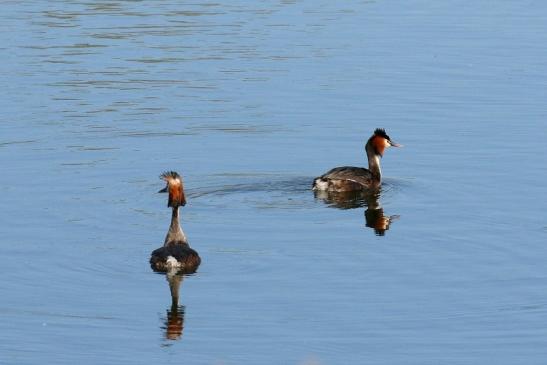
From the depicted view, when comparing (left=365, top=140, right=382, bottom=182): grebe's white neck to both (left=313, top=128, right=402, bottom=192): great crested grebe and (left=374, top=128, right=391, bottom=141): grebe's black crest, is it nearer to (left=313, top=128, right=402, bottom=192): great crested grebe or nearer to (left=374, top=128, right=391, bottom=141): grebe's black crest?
(left=313, top=128, right=402, bottom=192): great crested grebe

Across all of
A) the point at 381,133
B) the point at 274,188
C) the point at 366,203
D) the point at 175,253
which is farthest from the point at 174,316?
the point at 381,133

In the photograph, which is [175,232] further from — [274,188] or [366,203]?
[366,203]

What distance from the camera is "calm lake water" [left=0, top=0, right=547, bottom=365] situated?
14328mm

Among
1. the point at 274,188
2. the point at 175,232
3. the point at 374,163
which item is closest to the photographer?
the point at 175,232

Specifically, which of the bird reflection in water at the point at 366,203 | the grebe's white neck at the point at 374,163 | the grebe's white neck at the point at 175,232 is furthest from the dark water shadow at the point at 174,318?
the grebe's white neck at the point at 374,163

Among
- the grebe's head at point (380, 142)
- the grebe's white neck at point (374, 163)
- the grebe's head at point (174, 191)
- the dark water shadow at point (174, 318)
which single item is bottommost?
the dark water shadow at point (174, 318)

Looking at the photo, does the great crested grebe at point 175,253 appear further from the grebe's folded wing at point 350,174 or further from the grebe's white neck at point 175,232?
the grebe's folded wing at point 350,174

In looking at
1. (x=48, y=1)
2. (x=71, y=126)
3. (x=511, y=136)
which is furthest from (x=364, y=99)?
(x=48, y=1)

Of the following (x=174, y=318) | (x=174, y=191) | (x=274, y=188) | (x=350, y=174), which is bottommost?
(x=174, y=318)

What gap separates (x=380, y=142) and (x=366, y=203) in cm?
162

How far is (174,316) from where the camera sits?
48.6ft

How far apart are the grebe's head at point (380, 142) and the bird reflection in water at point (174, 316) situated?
678cm

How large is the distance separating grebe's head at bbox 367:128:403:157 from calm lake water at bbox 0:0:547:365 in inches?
16.0

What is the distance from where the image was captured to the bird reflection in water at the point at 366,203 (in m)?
19.4
